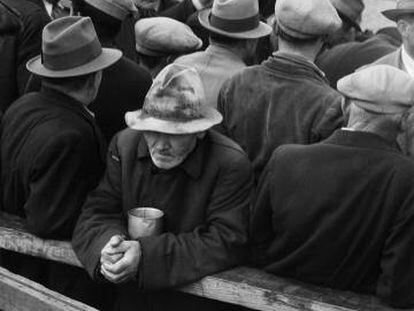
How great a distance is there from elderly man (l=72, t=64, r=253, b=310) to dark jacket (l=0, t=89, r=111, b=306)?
130 mm

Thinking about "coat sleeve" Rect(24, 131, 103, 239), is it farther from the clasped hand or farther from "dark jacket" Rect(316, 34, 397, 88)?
"dark jacket" Rect(316, 34, 397, 88)

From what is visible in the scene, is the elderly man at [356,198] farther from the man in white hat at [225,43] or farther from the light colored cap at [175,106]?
the man in white hat at [225,43]

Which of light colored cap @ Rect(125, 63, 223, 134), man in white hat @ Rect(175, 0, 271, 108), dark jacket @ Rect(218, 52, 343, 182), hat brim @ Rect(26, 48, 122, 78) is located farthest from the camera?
man in white hat @ Rect(175, 0, 271, 108)

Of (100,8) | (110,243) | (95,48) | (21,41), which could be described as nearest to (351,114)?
(110,243)

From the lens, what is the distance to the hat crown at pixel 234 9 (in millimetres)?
4684

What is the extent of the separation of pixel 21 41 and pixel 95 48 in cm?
148

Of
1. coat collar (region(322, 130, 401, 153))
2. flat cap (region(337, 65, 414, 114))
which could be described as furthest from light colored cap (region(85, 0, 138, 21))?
coat collar (region(322, 130, 401, 153))

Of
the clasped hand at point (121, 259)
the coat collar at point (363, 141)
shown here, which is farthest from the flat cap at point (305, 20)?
the clasped hand at point (121, 259)

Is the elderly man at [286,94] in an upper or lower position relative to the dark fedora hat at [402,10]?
lower

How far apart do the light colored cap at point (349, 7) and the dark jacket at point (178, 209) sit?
2525 millimetres

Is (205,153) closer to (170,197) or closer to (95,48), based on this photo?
(170,197)

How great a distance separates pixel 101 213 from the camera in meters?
3.55

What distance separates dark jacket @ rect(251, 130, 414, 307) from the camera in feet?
10.1

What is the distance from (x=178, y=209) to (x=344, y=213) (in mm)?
743
